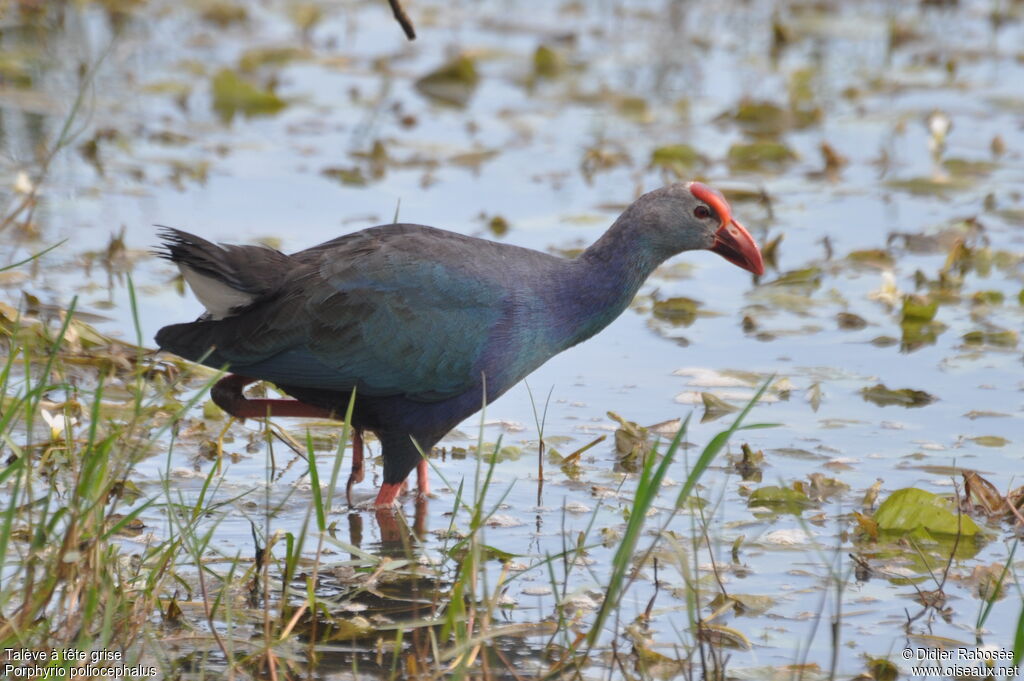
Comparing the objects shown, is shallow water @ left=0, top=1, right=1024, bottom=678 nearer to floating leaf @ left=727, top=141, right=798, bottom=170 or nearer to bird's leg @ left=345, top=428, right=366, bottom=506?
floating leaf @ left=727, top=141, right=798, bottom=170

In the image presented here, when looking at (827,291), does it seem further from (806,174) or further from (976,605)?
(976,605)

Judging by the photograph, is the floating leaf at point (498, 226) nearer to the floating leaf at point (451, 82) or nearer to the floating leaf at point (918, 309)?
the floating leaf at point (918, 309)

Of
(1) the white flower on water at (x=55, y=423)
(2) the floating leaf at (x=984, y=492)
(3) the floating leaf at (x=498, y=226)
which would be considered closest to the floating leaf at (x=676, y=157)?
(3) the floating leaf at (x=498, y=226)

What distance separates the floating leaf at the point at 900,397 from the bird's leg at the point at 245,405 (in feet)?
6.54

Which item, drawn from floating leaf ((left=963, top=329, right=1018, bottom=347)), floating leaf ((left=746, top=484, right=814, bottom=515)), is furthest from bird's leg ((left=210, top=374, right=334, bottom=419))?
floating leaf ((left=963, top=329, right=1018, bottom=347))

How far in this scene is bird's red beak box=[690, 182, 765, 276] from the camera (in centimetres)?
456

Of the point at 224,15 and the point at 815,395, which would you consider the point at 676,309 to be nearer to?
the point at 815,395

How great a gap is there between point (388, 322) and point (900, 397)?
203cm

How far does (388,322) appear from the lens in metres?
4.22

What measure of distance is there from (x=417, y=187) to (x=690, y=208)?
3041 mm

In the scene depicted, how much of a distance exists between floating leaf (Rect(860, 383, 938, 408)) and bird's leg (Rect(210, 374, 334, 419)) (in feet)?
6.54

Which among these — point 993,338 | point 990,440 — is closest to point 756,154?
point 993,338

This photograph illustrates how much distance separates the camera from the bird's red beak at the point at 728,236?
4.56m

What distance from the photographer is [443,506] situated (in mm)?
4496
